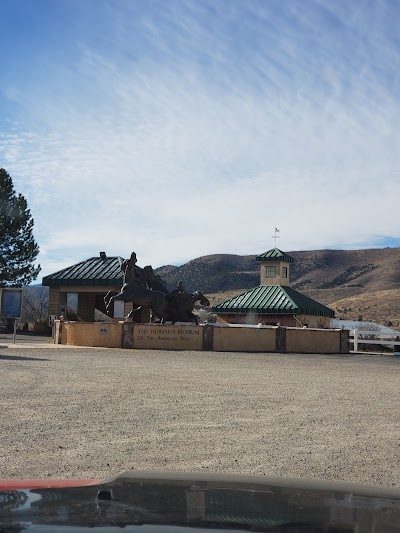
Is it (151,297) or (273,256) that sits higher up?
(273,256)

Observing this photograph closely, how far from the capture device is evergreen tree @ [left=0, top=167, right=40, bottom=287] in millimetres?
51562

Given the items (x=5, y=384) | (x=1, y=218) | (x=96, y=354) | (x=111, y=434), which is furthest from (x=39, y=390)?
(x=1, y=218)

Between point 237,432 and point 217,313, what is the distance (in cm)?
3828

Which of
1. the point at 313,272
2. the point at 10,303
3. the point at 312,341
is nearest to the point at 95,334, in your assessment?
the point at 10,303

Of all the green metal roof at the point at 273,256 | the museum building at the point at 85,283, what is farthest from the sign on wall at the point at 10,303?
the green metal roof at the point at 273,256

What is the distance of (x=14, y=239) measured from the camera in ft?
171

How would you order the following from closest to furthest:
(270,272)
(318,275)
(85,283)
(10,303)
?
(10,303) < (85,283) < (270,272) < (318,275)

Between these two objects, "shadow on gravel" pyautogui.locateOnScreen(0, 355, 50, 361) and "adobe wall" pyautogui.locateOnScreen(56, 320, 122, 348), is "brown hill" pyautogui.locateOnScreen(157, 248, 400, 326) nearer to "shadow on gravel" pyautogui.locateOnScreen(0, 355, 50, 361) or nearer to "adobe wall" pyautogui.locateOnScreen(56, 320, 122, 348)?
"adobe wall" pyautogui.locateOnScreen(56, 320, 122, 348)

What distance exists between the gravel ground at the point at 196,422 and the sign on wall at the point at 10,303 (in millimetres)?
11904

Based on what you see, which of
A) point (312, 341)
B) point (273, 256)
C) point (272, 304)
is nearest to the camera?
point (312, 341)

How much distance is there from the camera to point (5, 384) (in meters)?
14.2

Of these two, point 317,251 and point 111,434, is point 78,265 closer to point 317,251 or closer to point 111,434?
point 111,434

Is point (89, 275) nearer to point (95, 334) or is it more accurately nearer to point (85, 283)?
point (85, 283)

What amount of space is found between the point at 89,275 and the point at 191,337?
18.2 metres
